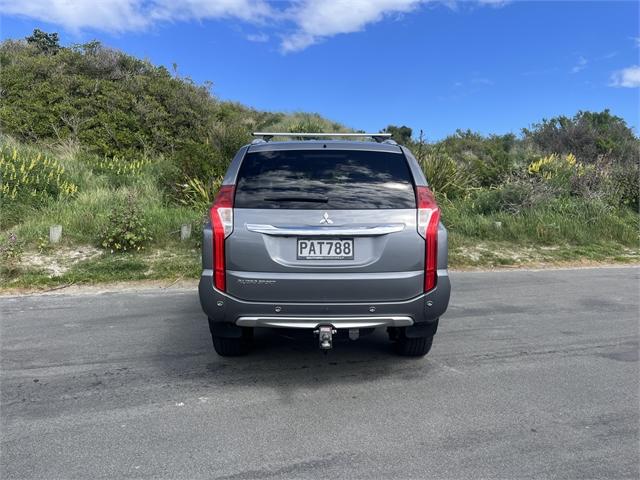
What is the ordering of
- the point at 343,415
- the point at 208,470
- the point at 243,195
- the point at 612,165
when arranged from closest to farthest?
the point at 208,470 → the point at 343,415 → the point at 243,195 → the point at 612,165

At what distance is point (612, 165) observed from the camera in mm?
15328

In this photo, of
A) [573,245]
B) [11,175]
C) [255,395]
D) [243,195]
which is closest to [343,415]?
[255,395]

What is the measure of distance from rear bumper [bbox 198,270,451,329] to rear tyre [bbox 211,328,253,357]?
677 mm

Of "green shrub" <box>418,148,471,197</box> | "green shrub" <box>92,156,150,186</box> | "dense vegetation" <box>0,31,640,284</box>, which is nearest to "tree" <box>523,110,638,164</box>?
"dense vegetation" <box>0,31,640,284</box>

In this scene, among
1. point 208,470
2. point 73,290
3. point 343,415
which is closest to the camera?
point 208,470

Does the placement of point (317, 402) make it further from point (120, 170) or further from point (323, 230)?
point (120, 170)

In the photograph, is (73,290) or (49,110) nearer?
(73,290)

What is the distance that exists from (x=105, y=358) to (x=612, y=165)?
15575 millimetres

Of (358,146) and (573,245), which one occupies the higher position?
(358,146)

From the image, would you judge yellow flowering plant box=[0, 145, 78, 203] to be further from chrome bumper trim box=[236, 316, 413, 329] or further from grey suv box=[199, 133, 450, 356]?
chrome bumper trim box=[236, 316, 413, 329]

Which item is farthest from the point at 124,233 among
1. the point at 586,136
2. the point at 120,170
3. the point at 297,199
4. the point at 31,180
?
the point at 586,136

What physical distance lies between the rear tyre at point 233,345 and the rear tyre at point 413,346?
1.32 metres

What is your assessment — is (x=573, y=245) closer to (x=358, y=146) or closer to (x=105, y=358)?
(x=358, y=146)

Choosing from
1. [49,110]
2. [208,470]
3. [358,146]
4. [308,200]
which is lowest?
[208,470]
